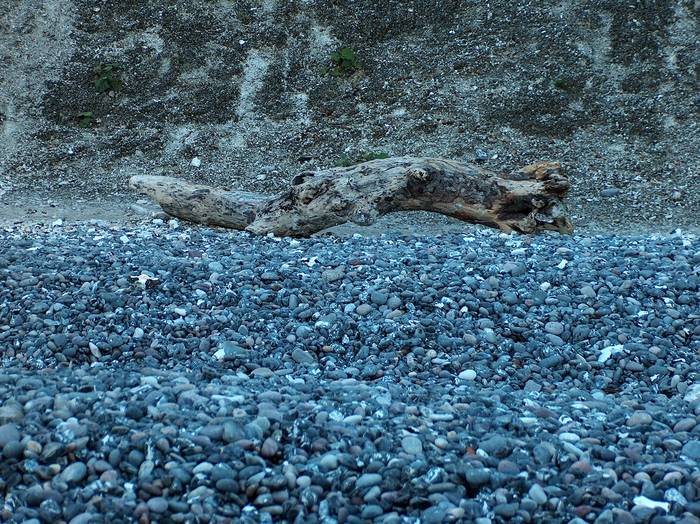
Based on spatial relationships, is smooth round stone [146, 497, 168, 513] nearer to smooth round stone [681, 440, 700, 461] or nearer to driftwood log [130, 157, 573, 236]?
smooth round stone [681, 440, 700, 461]

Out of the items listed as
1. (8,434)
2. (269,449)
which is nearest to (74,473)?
(8,434)

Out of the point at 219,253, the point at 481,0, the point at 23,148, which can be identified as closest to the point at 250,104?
the point at 23,148

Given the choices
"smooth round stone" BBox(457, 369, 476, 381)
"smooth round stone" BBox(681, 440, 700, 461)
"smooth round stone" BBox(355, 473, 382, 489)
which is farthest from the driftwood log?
"smooth round stone" BBox(355, 473, 382, 489)

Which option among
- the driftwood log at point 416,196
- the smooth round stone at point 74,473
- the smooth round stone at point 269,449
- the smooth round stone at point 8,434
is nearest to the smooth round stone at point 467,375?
the smooth round stone at point 269,449

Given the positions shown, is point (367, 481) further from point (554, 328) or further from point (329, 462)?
point (554, 328)

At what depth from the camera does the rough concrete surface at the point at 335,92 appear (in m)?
14.8

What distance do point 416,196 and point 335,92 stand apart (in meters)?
8.02

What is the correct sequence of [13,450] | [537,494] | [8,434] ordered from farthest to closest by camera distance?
[8,434]
[13,450]
[537,494]

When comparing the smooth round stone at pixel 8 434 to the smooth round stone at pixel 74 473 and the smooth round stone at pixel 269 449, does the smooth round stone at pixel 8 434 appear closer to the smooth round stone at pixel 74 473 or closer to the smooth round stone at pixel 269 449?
the smooth round stone at pixel 74 473

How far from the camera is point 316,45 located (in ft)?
56.4

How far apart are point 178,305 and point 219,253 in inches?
56.2

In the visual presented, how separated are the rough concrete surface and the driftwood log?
14.9 ft

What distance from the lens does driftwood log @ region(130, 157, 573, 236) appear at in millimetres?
9008

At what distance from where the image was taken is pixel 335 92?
651 inches
